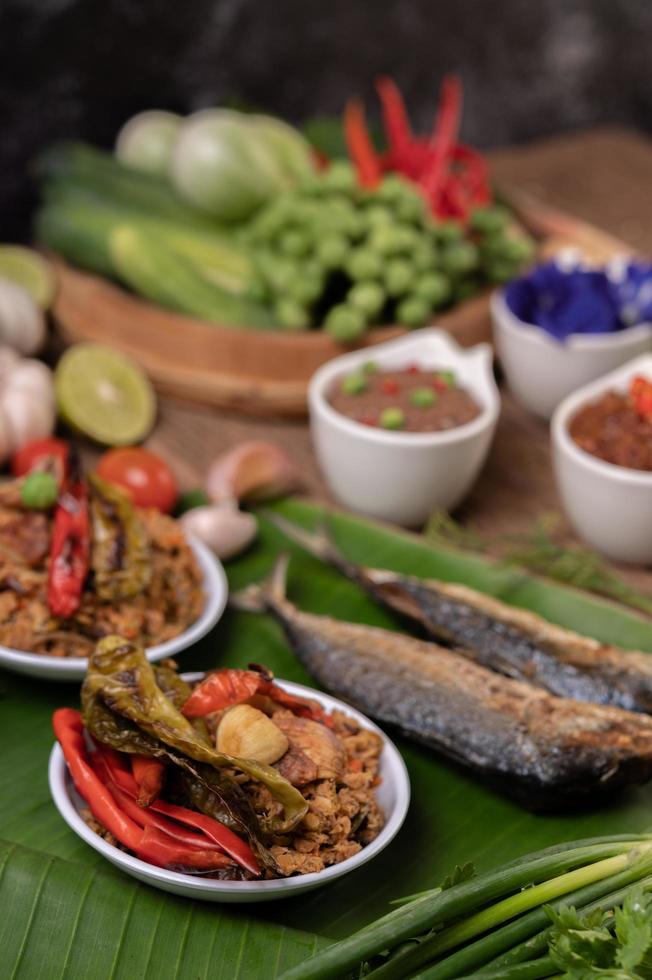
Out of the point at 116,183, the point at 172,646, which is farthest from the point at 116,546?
the point at 116,183

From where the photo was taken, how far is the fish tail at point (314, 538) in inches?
124

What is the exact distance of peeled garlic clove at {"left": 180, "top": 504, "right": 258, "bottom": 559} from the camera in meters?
3.19

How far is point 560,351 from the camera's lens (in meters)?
3.87

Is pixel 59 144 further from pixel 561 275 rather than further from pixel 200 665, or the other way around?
pixel 200 665

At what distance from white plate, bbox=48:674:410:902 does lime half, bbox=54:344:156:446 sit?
1.81 meters

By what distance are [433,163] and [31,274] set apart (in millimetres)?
1682

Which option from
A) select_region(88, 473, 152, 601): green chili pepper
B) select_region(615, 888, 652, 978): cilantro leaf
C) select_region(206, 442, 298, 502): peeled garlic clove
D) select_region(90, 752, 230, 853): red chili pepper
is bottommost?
select_region(206, 442, 298, 502): peeled garlic clove

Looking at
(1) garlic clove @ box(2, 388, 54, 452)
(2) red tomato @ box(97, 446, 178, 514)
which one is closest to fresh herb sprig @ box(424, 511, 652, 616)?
(2) red tomato @ box(97, 446, 178, 514)

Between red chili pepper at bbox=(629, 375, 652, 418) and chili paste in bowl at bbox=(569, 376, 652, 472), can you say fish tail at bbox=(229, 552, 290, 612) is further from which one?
red chili pepper at bbox=(629, 375, 652, 418)

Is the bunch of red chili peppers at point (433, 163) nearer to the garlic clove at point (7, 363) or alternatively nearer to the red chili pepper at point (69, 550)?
the garlic clove at point (7, 363)

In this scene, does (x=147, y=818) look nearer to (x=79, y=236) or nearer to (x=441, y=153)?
(x=79, y=236)

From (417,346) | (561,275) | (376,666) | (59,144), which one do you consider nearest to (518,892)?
(376,666)

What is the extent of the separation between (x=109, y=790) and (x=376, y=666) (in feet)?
2.42

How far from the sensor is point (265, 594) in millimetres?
2959
